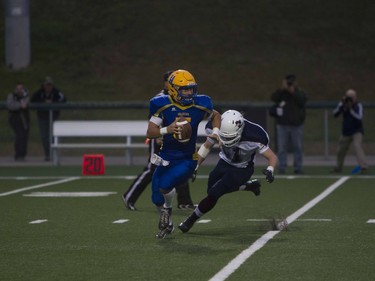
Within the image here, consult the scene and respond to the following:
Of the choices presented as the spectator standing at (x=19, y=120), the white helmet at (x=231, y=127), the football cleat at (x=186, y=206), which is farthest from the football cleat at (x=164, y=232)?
the spectator standing at (x=19, y=120)

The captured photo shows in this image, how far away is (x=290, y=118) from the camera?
78.7ft

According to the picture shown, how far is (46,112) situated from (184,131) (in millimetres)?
15386

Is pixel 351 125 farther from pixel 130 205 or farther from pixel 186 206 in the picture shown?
pixel 130 205

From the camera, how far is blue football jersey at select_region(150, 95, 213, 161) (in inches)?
541

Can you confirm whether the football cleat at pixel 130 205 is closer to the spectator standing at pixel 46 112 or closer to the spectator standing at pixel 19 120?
the spectator standing at pixel 46 112

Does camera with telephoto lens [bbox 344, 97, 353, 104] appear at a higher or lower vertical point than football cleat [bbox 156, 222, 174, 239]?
higher

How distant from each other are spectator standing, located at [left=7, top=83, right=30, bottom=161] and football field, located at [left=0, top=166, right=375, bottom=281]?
697cm

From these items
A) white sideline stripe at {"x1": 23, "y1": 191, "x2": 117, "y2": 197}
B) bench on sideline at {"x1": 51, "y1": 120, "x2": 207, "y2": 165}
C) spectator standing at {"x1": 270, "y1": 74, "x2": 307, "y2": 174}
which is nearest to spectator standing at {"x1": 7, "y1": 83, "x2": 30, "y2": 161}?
bench on sideline at {"x1": 51, "y1": 120, "x2": 207, "y2": 165}

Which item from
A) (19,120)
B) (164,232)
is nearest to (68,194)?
(164,232)

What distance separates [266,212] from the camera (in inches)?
648

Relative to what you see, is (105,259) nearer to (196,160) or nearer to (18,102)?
(196,160)

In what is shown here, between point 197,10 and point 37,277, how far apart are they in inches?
1471

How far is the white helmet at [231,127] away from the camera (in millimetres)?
13602

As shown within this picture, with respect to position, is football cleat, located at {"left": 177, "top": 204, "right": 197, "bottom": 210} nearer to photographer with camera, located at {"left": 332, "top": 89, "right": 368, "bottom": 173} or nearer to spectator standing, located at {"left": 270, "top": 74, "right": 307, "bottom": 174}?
spectator standing, located at {"left": 270, "top": 74, "right": 307, "bottom": 174}
